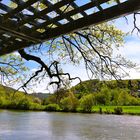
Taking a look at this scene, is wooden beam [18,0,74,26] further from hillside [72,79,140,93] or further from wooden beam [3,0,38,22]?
hillside [72,79,140,93]

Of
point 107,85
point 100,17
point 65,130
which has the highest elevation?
point 100,17

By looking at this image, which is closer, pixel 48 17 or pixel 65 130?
pixel 48 17

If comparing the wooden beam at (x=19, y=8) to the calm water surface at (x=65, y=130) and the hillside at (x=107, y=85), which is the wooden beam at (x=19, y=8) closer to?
the hillside at (x=107, y=85)

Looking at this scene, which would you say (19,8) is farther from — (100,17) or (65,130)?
(65,130)

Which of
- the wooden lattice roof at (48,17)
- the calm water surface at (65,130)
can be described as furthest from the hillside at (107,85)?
the calm water surface at (65,130)

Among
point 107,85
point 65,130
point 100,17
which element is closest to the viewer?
point 100,17

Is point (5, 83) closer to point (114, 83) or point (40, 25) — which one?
point (114, 83)

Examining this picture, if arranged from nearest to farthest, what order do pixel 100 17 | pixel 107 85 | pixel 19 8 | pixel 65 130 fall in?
pixel 19 8 < pixel 100 17 < pixel 107 85 < pixel 65 130

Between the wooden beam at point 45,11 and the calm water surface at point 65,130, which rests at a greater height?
the wooden beam at point 45,11

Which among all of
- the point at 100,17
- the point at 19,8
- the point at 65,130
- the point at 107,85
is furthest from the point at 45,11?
the point at 65,130

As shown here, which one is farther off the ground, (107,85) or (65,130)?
(107,85)

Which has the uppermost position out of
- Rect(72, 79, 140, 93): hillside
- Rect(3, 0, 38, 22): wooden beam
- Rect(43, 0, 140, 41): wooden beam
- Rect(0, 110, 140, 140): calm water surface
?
Rect(3, 0, 38, 22): wooden beam

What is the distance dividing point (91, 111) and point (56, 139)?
77.3 m

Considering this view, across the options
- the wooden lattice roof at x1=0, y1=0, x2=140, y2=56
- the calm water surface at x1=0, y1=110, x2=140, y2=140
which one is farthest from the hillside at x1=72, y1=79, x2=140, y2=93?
the calm water surface at x1=0, y1=110, x2=140, y2=140
